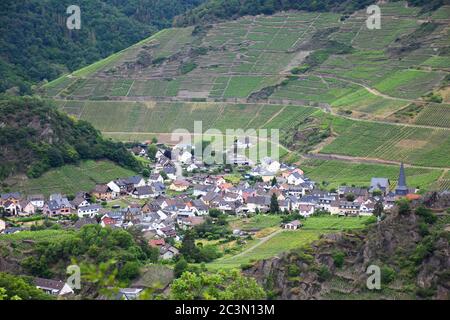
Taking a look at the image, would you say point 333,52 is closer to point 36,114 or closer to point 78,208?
point 36,114

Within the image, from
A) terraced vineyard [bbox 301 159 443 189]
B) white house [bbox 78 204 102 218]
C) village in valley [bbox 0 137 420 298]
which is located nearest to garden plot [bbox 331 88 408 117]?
terraced vineyard [bbox 301 159 443 189]

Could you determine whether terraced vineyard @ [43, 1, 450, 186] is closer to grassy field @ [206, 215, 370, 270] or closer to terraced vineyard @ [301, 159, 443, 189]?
terraced vineyard @ [301, 159, 443, 189]

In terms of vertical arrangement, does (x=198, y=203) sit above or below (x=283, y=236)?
below

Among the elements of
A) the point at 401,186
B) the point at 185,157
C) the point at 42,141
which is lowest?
the point at 185,157

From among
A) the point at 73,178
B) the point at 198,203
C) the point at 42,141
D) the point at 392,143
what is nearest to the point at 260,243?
the point at 198,203

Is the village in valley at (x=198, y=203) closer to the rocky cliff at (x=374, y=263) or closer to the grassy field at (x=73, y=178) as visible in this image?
the grassy field at (x=73, y=178)

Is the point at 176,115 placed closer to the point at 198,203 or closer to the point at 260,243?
the point at 198,203
